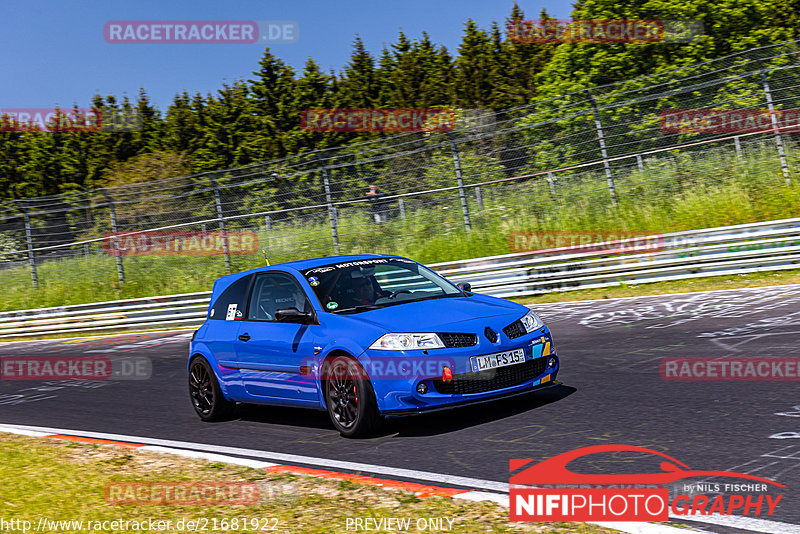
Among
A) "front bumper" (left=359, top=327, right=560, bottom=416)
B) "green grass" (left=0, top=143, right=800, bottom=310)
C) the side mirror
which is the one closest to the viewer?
"front bumper" (left=359, top=327, right=560, bottom=416)

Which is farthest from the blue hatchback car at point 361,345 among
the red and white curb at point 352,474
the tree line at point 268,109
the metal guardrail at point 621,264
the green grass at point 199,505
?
the tree line at point 268,109

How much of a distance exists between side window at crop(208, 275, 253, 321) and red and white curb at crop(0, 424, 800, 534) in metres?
1.42

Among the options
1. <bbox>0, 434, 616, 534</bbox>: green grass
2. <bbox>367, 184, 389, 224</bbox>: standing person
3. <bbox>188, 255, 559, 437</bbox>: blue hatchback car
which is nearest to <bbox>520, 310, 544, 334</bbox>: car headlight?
<bbox>188, 255, 559, 437</bbox>: blue hatchback car

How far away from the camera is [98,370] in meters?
14.0

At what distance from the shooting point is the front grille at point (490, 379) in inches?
268

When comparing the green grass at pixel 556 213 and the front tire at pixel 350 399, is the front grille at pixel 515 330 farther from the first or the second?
the green grass at pixel 556 213

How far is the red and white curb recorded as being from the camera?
13.8 ft

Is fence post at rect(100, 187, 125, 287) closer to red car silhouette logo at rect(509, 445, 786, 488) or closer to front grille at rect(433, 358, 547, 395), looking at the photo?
front grille at rect(433, 358, 547, 395)

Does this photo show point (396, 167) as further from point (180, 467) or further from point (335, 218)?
point (180, 467)

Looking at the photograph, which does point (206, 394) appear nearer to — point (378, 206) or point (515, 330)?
point (515, 330)

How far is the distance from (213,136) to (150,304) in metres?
37.2

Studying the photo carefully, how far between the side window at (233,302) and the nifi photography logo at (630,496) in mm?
4047

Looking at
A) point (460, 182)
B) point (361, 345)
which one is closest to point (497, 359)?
point (361, 345)

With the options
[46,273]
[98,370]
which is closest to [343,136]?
[46,273]
